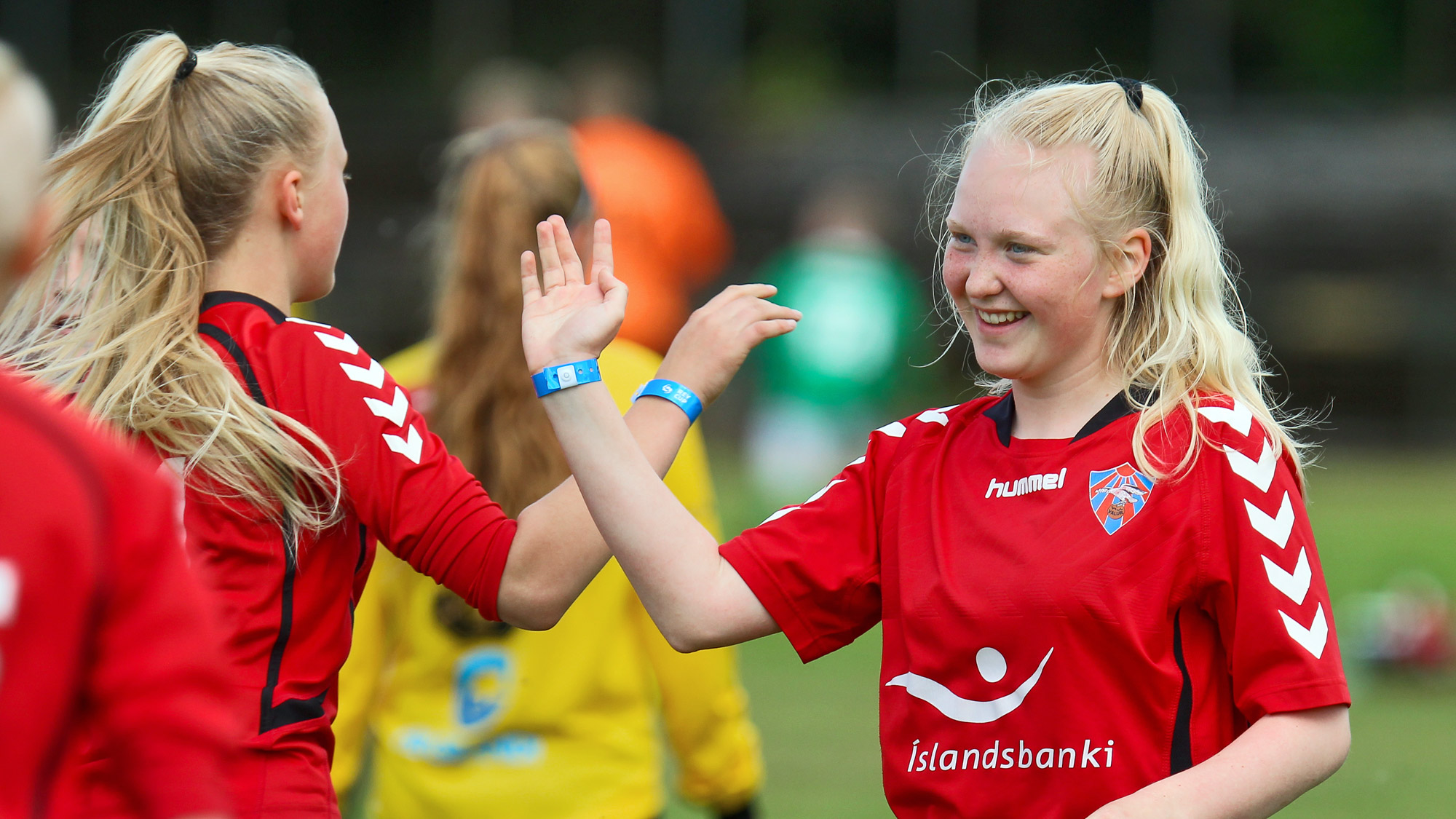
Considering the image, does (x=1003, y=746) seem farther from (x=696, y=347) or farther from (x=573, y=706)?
(x=573, y=706)

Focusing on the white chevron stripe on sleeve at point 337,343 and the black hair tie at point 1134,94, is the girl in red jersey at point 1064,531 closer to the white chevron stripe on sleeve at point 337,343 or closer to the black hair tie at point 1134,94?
the black hair tie at point 1134,94

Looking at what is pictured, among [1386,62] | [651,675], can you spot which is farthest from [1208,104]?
[651,675]

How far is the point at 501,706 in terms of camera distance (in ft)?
9.80

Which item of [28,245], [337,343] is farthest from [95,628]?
[337,343]

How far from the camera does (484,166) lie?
10.3ft

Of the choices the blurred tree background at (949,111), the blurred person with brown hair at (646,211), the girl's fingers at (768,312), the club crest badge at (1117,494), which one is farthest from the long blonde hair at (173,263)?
the blurred tree background at (949,111)

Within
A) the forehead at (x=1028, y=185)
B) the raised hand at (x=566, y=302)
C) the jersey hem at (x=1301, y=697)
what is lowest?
the jersey hem at (x=1301, y=697)

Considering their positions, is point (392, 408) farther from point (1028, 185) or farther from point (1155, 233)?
point (1155, 233)

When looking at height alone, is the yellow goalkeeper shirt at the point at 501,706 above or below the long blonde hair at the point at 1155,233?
below

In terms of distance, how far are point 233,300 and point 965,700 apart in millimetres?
1158

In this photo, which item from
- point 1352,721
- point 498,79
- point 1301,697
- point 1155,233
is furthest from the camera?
point 498,79

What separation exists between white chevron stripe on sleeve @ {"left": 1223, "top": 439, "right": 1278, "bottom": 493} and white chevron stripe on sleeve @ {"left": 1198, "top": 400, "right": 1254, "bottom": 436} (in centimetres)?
4

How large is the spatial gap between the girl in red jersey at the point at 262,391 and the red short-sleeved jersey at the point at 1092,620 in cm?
47

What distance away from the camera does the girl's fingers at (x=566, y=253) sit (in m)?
2.36
